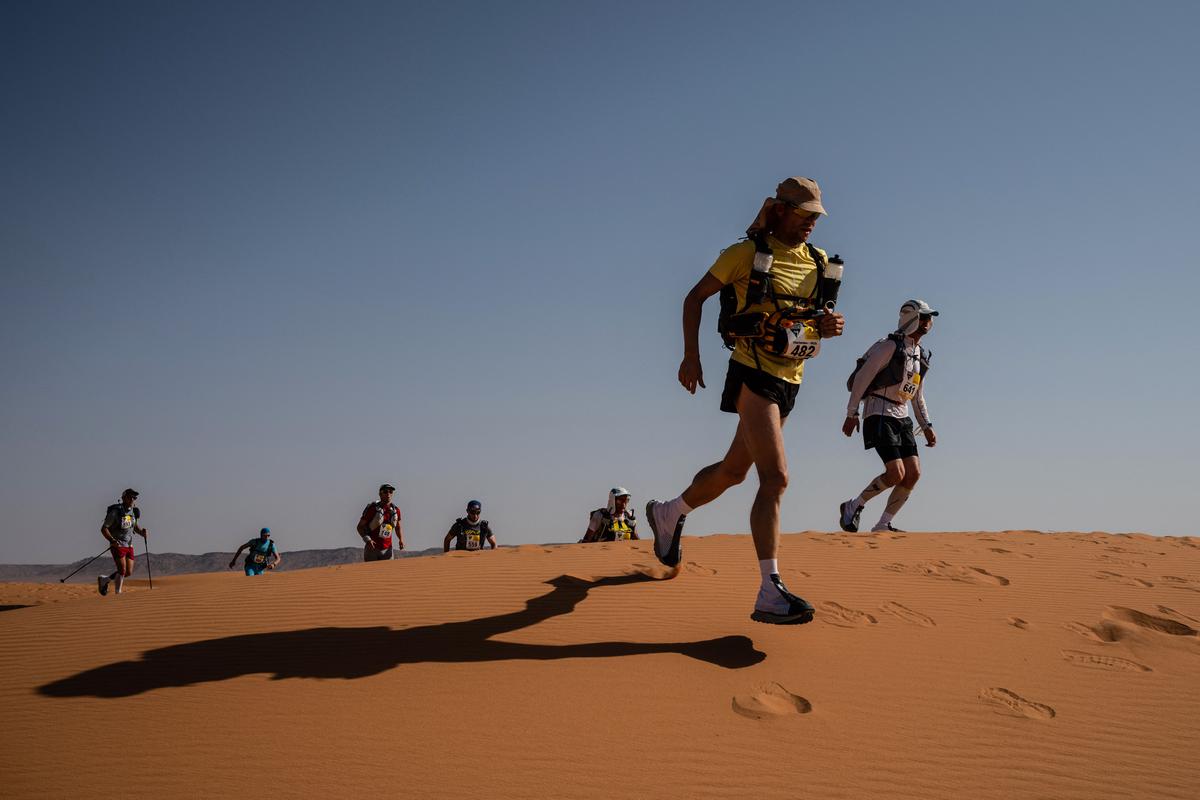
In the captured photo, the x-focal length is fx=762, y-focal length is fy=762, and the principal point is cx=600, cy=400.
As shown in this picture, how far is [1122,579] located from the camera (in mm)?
5965

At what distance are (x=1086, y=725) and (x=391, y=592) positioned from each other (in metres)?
3.99

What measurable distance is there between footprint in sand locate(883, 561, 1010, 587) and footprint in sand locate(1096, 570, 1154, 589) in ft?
3.07

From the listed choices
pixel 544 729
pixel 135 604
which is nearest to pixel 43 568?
pixel 135 604

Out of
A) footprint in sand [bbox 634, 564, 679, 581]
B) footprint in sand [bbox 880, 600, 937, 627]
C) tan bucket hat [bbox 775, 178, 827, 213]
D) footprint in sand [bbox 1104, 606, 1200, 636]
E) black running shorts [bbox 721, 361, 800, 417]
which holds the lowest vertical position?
footprint in sand [bbox 1104, 606, 1200, 636]

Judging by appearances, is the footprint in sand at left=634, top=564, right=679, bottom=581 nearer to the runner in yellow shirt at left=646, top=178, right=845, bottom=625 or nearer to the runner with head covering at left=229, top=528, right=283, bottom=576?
the runner in yellow shirt at left=646, top=178, right=845, bottom=625

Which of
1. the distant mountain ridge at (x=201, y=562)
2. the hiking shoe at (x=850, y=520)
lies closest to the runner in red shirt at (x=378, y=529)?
the hiking shoe at (x=850, y=520)

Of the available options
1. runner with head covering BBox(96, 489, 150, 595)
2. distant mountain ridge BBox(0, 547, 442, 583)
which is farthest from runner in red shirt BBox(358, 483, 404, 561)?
distant mountain ridge BBox(0, 547, 442, 583)

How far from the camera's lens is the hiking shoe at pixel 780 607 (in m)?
3.59

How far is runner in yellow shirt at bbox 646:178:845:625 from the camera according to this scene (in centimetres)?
395

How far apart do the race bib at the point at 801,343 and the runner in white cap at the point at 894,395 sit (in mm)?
4715

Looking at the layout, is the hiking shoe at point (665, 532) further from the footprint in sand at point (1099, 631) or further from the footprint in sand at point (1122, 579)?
the footprint in sand at point (1122, 579)

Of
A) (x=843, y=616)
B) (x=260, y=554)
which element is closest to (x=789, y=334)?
(x=843, y=616)

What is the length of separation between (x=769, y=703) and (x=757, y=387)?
1.56 metres

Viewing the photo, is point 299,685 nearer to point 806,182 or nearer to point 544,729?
point 544,729
